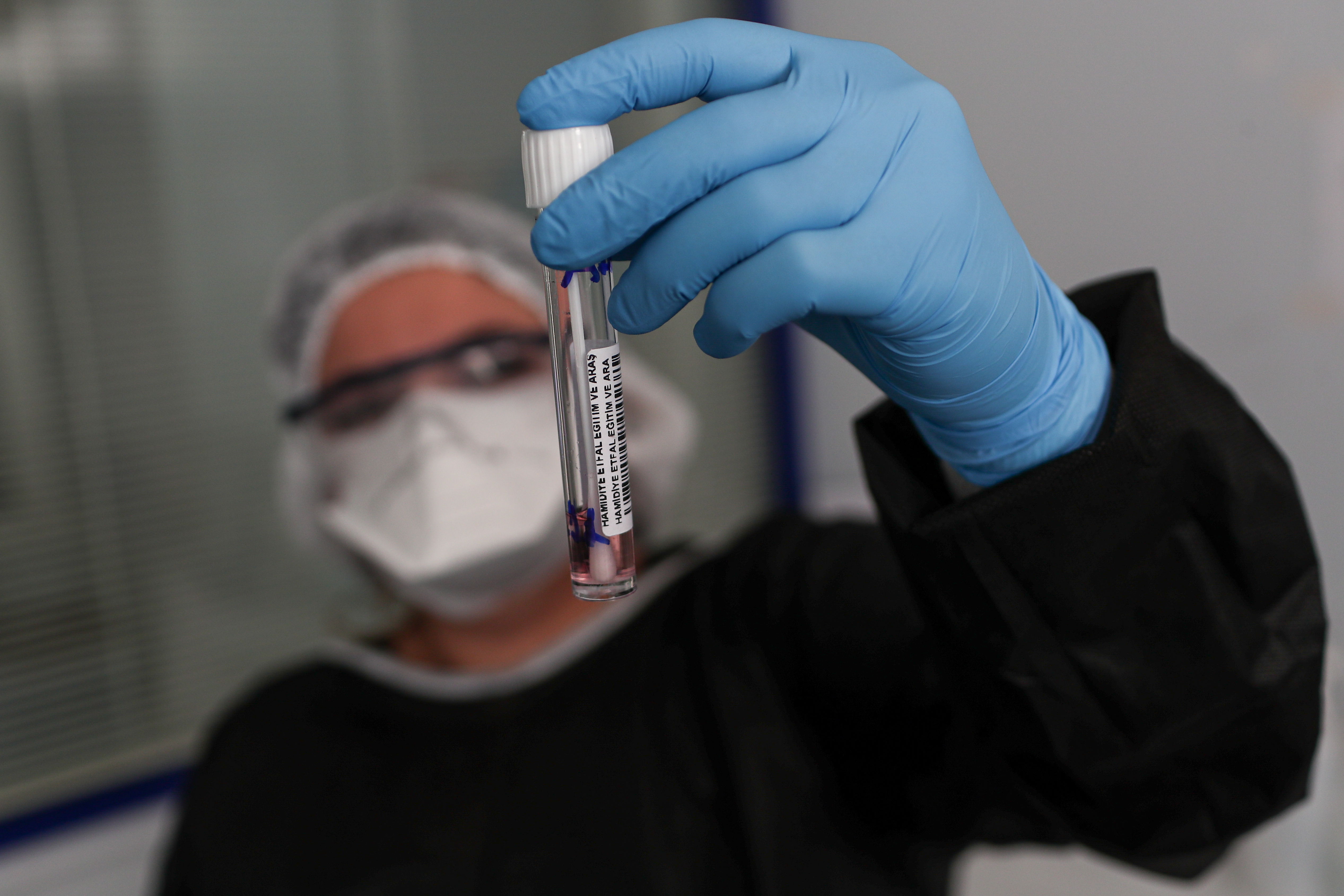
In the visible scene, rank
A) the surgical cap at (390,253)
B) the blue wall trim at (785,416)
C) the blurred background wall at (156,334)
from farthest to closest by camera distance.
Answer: the blue wall trim at (785,416)
the blurred background wall at (156,334)
the surgical cap at (390,253)

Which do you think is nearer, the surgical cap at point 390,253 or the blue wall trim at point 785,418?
the surgical cap at point 390,253

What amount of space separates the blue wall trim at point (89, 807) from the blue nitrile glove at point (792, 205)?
5.08 feet

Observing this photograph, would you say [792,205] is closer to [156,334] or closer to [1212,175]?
[1212,175]

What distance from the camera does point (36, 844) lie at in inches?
57.6

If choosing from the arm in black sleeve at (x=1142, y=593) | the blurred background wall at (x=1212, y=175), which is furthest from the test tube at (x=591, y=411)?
the blurred background wall at (x=1212, y=175)

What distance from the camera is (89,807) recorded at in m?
1.51

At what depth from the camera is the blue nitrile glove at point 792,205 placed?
448 mm

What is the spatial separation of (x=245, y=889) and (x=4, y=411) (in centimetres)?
93

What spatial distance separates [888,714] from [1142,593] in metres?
0.27

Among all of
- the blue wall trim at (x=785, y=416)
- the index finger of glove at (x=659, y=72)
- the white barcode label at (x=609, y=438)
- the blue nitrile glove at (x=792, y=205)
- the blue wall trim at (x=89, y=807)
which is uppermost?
the index finger of glove at (x=659, y=72)

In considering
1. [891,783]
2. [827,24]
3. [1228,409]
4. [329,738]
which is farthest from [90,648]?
[1228,409]

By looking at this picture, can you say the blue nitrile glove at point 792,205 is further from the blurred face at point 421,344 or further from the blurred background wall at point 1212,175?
the blurred face at point 421,344

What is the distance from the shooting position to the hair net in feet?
4.03

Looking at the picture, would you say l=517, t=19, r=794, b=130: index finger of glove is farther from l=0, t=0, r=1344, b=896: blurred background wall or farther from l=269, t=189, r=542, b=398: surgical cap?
l=269, t=189, r=542, b=398: surgical cap
